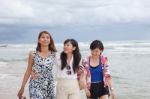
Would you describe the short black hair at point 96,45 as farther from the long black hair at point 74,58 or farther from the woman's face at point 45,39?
the woman's face at point 45,39

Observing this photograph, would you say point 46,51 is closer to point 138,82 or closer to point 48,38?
point 48,38


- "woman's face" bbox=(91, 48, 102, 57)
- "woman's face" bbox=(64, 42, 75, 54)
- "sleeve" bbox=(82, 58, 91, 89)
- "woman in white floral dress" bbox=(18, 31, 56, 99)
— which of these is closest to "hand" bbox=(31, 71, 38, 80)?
"woman in white floral dress" bbox=(18, 31, 56, 99)

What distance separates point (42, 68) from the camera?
17.8 ft

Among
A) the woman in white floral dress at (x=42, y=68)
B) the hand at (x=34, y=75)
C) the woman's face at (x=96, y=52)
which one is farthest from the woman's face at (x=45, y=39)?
the woman's face at (x=96, y=52)

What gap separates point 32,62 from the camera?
5496mm

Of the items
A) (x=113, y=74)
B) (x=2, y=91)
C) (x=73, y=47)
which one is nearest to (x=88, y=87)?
(x=73, y=47)

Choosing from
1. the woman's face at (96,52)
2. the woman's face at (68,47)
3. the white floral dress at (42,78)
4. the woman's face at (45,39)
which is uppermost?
the woman's face at (45,39)

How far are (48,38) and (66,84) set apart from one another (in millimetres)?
700

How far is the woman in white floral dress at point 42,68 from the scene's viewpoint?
213 inches

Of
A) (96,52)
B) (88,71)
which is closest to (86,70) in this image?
(88,71)

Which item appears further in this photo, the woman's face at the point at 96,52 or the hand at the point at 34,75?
the woman's face at the point at 96,52

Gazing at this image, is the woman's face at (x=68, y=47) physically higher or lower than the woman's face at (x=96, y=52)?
higher

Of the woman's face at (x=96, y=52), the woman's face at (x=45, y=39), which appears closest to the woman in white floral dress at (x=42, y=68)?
the woman's face at (x=45, y=39)

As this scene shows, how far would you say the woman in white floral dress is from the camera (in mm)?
5418
